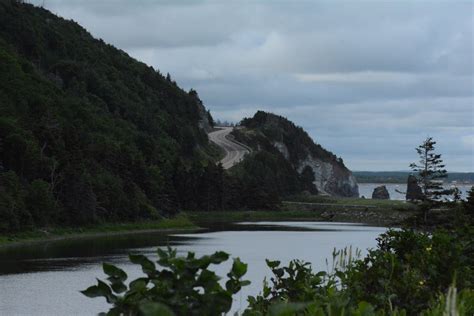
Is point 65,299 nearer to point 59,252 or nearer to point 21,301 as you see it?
point 21,301

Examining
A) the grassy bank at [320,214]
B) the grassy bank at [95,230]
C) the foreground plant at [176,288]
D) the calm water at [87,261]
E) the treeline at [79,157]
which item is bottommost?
the calm water at [87,261]

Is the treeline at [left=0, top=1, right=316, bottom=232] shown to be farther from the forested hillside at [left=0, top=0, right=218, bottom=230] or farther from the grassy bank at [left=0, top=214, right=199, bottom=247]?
the grassy bank at [left=0, top=214, right=199, bottom=247]

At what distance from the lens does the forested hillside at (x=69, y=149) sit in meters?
105

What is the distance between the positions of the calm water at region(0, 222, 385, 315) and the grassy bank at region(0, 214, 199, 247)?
2.90m

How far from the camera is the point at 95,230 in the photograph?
355ft

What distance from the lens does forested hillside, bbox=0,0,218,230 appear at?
104694mm

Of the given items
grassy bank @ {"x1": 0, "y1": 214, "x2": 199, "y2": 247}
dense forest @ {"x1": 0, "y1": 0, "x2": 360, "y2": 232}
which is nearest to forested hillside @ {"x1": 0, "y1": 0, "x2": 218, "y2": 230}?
dense forest @ {"x1": 0, "y1": 0, "x2": 360, "y2": 232}

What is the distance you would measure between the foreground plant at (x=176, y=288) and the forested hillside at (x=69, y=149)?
86.4m

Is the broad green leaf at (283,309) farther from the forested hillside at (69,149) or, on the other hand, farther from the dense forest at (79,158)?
the forested hillside at (69,149)

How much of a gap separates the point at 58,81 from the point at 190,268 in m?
180

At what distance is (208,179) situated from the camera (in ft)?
523

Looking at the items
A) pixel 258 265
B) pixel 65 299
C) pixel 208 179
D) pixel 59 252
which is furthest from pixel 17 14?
pixel 65 299

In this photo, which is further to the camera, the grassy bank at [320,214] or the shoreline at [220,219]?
the grassy bank at [320,214]

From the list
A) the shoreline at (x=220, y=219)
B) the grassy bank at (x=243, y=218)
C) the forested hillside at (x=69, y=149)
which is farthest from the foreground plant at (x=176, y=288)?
the forested hillside at (x=69, y=149)
